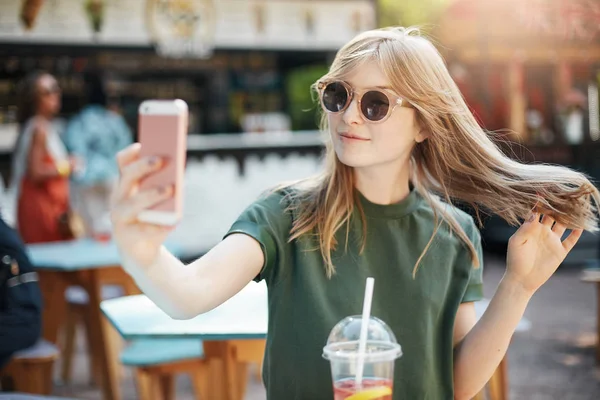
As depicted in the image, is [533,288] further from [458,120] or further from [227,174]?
[227,174]

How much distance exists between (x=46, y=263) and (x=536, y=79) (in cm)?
907

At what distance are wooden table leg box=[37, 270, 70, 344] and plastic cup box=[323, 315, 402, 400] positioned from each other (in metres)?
3.56

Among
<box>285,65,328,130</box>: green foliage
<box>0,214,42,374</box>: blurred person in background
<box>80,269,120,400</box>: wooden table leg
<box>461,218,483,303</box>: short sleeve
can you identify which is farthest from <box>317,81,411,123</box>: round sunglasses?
<box>285,65,328,130</box>: green foliage

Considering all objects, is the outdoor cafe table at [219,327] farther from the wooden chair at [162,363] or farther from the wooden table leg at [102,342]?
the wooden table leg at [102,342]

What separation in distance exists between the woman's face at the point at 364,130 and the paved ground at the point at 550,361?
3.11 m

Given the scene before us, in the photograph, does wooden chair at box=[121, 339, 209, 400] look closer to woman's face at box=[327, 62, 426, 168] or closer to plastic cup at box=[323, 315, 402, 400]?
woman's face at box=[327, 62, 426, 168]

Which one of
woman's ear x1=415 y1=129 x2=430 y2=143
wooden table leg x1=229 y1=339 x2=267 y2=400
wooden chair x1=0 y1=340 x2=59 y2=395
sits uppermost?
woman's ear x1=415 y1=129 x2=430 y2=143

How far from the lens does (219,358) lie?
292 centimetres

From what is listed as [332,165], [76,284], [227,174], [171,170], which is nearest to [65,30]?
[227,174]

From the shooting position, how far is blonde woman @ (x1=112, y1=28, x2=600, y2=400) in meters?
1.80

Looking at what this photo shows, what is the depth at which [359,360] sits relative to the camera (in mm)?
1370

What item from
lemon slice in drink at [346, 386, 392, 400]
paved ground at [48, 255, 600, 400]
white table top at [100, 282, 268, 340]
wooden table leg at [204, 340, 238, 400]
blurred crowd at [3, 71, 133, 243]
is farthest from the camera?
blurred crowd at [3, 71, 133, 243]

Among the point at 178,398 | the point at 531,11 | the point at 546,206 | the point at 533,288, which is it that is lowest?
the point at 178,398

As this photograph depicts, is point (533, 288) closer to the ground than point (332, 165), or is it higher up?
closer to the ground
